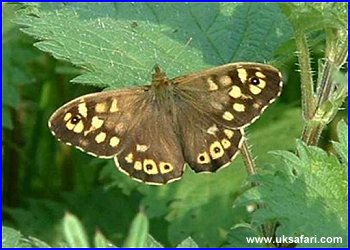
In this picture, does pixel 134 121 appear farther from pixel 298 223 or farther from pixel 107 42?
pixel 298 223

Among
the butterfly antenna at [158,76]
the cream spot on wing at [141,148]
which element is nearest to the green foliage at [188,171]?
the butterfly antenna at [158,76]

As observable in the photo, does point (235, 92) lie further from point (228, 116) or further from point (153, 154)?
point (153, 154)

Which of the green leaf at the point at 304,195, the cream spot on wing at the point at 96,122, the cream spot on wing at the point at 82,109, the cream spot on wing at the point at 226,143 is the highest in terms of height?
the cream spot on wing at the point at 82,109

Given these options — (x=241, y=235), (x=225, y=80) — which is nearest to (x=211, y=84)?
(x=225, y=80)

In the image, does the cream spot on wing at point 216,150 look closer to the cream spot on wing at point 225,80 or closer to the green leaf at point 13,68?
the cream spot on wing at point 225,80

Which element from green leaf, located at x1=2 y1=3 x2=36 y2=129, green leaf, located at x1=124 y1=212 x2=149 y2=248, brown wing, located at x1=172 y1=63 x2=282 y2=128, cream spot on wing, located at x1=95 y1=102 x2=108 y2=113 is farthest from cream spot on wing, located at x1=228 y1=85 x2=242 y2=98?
green leaf, located at x1=2 y1=3 x2=36 y2=129

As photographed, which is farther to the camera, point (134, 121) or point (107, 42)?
point (107, 42)

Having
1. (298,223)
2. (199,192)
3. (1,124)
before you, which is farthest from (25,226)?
(298,223)
